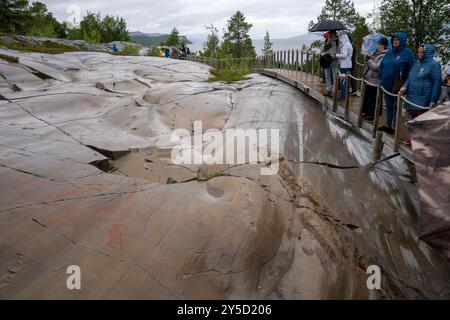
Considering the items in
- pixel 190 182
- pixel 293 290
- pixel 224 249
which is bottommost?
pixel 293 290

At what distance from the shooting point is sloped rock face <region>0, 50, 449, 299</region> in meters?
4.04

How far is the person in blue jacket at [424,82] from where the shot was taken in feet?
18.7

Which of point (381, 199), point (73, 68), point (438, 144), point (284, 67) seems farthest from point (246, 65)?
point (438, 144)

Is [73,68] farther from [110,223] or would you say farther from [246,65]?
[110,223]

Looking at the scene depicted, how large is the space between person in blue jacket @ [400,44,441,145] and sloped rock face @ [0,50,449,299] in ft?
5.60

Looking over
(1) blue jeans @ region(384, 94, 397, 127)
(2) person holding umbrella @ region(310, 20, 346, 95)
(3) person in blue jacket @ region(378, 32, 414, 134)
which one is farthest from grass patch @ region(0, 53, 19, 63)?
(1) blue jeans @ region(384, 94, 397, 127)

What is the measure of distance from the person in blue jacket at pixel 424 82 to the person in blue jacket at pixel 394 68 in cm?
50

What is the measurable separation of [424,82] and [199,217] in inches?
158

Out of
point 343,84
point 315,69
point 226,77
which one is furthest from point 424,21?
point 343,84

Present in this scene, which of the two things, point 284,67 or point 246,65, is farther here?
point 246,65

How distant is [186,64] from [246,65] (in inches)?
196

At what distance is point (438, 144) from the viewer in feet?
14.6

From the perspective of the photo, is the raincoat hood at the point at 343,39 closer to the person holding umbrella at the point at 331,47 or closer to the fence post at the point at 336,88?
the person holding umbrella at the point at 331,47

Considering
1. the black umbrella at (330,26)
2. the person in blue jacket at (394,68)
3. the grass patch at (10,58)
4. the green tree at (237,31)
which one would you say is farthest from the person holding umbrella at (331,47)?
the green tree at (237,31)
